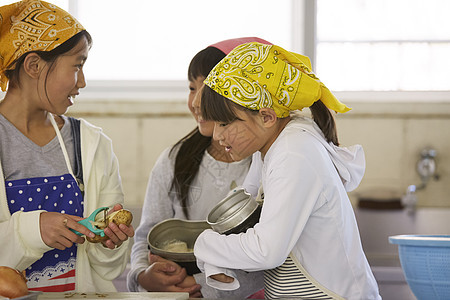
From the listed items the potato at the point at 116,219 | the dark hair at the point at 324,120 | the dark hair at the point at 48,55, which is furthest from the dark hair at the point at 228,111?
the dark hair at the point at 48,55

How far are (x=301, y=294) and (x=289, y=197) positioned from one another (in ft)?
0.70

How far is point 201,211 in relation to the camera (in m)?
1.77

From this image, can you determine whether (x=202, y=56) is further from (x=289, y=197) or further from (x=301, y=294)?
(x=301, y=294)

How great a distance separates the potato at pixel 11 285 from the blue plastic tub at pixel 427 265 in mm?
827

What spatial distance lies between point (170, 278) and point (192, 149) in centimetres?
46

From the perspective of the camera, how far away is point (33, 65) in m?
1.48

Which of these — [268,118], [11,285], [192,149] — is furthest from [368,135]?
[11,285]

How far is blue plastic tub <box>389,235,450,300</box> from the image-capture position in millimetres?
1308

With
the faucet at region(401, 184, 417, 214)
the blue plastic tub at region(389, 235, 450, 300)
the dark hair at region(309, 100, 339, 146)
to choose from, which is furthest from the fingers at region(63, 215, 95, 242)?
the faucet at region(401, 184, 417, 214)

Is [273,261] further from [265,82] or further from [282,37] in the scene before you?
[282,37]

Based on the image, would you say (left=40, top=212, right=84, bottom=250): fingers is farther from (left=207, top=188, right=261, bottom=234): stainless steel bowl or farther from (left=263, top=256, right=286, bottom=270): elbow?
(left=263, top=256, right=286, bottom=270): elbow

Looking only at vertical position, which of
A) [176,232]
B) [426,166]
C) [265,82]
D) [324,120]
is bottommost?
[426,166]

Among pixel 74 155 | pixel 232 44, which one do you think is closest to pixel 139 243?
pixel 74 155

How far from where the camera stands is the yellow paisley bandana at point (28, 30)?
4.75 ft
